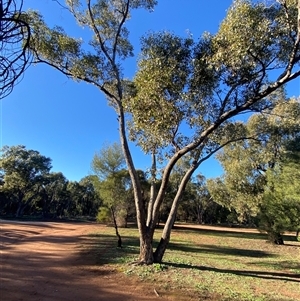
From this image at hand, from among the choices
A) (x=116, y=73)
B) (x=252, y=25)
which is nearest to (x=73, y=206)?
(x=116, y=73)

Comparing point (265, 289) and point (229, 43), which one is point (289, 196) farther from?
point (229, 43)

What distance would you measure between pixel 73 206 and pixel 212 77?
178 feet

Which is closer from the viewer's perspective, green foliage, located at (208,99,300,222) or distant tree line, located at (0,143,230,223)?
green foliage, located at (208,99,300,222)

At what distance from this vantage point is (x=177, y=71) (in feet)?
29.2

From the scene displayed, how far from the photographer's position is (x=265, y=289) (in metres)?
7.53

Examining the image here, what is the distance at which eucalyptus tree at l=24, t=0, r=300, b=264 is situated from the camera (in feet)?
24.8

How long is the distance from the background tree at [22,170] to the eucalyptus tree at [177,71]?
3268cm

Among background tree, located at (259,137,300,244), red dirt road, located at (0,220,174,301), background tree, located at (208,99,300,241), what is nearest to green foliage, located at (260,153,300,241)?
background tree, located at (259,137,300,244)

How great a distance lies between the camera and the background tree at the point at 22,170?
38.7m

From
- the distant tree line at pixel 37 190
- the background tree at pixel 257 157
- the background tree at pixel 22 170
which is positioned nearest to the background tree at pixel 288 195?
the background tree at pixel 257 157

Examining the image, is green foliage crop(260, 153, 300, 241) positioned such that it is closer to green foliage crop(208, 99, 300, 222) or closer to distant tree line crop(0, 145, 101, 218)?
green foliage crop(208, 99, 300, 222)

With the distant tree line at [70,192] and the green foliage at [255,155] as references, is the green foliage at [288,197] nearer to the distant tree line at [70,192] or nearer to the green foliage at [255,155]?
the green foliage at [255,155]

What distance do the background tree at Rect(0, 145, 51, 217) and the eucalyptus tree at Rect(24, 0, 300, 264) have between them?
32.7m

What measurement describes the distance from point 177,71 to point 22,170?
36728 mm
